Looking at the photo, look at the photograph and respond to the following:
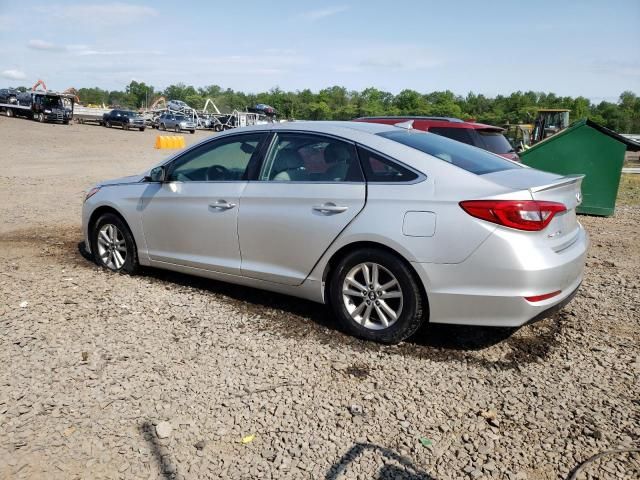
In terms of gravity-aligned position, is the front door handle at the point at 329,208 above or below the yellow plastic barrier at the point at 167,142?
above

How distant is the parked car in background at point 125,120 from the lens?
42.2 metres

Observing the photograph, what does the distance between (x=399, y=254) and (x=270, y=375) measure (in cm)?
118

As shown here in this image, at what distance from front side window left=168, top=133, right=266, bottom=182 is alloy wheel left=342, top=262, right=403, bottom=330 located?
4.52 ft

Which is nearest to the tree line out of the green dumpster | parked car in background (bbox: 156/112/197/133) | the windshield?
parked car in background (bbox: 156/112/197/133)

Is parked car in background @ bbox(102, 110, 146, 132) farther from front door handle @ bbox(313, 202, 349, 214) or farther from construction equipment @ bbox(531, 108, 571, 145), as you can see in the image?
front door handle @ bbox(313, 202, 349, 214)

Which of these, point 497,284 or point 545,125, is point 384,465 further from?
point 545,125

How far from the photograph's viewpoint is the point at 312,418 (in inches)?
123

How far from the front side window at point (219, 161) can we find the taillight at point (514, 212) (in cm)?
200

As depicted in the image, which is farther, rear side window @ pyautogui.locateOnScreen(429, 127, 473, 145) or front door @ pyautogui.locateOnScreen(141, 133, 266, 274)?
rear side window @ pyautogui.locateOnScreen(429, 127, 473, 145)

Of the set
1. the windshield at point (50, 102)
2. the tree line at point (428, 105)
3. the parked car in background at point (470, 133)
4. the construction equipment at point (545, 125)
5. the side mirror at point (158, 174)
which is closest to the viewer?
the side mirror at point (158, 174)

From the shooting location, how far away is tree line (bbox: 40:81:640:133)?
72.8 m

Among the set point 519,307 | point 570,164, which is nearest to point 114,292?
point 519,307

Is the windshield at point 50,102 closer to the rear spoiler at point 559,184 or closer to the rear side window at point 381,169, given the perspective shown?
the rear side window at point 381,169

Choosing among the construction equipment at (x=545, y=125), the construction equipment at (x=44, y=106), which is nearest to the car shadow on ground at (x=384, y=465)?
the construction equipment at (x=545, y=125)
